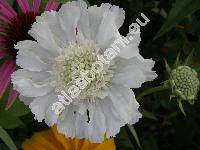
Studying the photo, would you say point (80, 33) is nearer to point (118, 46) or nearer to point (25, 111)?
point (118, 46)

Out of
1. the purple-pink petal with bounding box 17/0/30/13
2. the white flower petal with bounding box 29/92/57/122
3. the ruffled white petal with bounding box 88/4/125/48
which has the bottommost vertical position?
the white flower petal with bounding box 29/92/57/122

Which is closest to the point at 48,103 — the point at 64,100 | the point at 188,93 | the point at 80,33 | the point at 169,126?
the point at 64,100

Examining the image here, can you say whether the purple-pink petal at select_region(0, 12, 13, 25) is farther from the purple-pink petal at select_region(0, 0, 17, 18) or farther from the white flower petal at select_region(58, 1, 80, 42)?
the white flower petal at select_region(58, 1, 80, 42)

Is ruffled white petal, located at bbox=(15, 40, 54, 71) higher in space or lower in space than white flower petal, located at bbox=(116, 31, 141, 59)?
higher

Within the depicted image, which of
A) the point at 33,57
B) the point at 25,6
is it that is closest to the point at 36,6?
the point at 25,6

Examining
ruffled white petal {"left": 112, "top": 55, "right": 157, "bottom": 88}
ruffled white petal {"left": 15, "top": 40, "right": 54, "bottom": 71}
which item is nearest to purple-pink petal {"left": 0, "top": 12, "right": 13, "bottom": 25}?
ruffled white petal {"left": 15, "top": 40, "right": 54, "bottom": 71}

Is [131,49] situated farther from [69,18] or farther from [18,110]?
[18,110]

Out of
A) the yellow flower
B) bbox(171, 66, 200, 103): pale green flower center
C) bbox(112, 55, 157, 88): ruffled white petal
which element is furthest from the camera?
the yellow flower

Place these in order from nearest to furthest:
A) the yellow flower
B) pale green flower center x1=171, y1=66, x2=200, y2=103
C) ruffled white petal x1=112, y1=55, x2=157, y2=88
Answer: ruffled white petal x1=112, y1=55, x2=157, y2=88 → pale green flower center x1=171, y1=66, x2=200, y2=103 → the yellow flower
